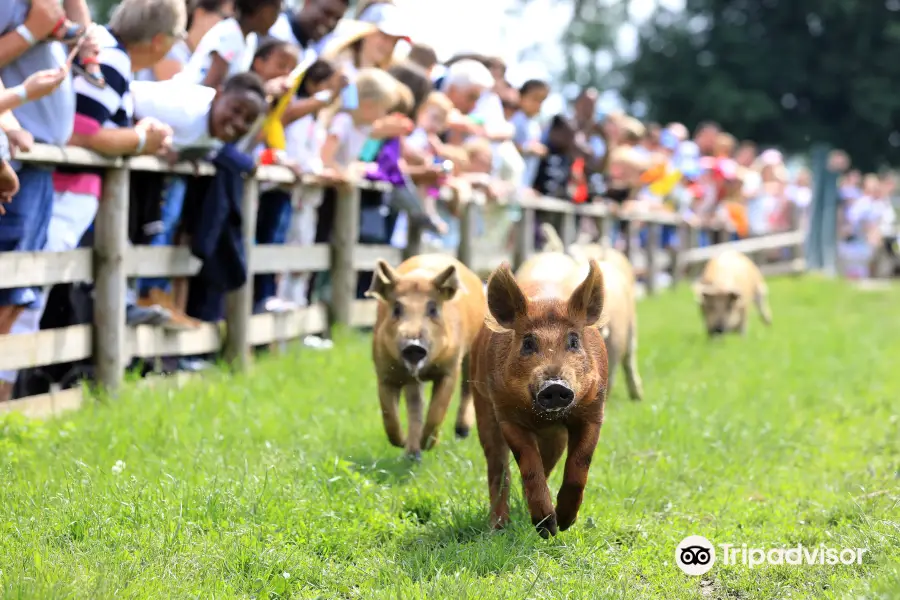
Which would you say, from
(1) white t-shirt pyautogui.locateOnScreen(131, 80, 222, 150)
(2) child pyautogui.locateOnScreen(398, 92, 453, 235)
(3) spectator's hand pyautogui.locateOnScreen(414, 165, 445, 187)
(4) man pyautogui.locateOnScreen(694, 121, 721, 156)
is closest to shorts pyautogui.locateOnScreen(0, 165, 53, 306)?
(1) white t-shirt pyautogui.locateOnScreen(131, 80, 222, 150)

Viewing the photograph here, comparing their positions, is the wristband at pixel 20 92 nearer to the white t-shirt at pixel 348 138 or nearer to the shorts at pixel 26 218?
the shorts at pixel 26 218

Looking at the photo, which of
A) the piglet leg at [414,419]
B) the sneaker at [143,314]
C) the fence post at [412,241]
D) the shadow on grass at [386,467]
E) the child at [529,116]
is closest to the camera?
the shadow on grass at [386,467]

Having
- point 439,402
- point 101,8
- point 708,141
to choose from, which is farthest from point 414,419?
point 101,8

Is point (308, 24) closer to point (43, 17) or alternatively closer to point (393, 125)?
point (393, 125)

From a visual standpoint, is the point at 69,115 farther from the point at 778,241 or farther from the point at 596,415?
the point at 778,241

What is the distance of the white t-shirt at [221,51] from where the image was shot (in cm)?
784

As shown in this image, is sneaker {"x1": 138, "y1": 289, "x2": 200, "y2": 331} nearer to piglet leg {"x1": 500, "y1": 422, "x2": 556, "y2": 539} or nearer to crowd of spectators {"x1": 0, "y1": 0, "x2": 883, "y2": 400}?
crowd of spectators {"x1": 0, "y1": 0, "x2": 883, "y2": 400}

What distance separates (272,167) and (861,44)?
2363cm

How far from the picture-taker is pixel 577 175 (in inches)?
586

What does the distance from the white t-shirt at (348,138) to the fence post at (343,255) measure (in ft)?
0.83

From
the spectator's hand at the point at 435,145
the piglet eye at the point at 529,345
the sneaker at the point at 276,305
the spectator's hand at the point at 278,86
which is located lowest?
the sneaker at the point at 276,305

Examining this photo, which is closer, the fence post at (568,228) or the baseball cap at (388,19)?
the baseball cap at (388,19)

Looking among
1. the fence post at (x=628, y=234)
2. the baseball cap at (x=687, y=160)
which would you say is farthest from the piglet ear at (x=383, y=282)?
the baseball cap at (x=687, y=160)

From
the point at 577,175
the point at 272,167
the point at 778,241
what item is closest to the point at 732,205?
the point at 778,241
